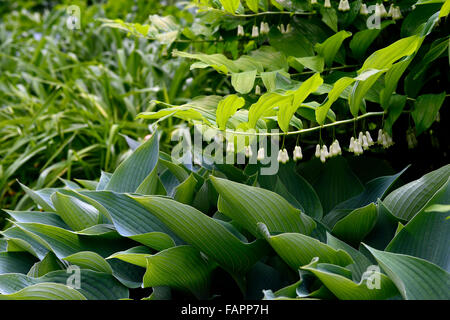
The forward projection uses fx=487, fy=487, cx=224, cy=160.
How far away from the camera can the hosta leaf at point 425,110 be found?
1.32 m

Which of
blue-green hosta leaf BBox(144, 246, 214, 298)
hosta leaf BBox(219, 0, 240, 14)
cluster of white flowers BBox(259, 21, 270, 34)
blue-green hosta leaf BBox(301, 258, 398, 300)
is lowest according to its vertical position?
blue-green hosta leaf BBox(301, 258, 398, 300)

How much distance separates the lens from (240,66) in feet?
4.95

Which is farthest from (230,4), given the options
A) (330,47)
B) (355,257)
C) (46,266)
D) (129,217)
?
(46,266)

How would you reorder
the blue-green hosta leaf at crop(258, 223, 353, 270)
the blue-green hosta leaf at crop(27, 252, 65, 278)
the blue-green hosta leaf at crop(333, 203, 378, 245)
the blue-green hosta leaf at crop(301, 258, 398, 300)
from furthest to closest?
the blue-green hosta leaf at crop(27, 252, 65, 278) < the blue-green hosta leaf at crop(333, 203, 378, 245) < the blue-green hosta leaf at crop(258, 223, 353, 270) < the blue-green hosta leaf at crop(301, 258, 398, 300)

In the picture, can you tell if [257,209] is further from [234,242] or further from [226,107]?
[226,107]

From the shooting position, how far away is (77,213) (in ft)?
4.42

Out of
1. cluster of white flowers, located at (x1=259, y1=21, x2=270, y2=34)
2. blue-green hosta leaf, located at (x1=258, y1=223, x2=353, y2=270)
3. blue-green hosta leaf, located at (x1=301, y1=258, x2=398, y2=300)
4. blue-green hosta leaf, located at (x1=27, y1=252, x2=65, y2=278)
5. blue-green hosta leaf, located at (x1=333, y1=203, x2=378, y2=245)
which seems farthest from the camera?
cluster of white flowers, located at (x1=259, y1=21, x2=270, y2=34)

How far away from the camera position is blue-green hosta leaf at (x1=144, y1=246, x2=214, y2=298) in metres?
1.10

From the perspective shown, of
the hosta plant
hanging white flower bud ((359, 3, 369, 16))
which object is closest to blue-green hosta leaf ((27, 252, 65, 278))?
the hosta plant

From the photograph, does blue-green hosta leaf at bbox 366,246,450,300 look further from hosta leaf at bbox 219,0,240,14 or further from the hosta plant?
hosta leaf at bbox 219,0,240,14

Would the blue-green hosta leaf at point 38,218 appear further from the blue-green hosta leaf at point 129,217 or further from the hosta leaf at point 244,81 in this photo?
the hosta leaf at point 244,81

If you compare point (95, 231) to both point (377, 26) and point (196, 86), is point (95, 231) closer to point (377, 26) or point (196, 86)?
point (377, 26)

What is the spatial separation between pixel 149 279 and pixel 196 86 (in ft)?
6.22
